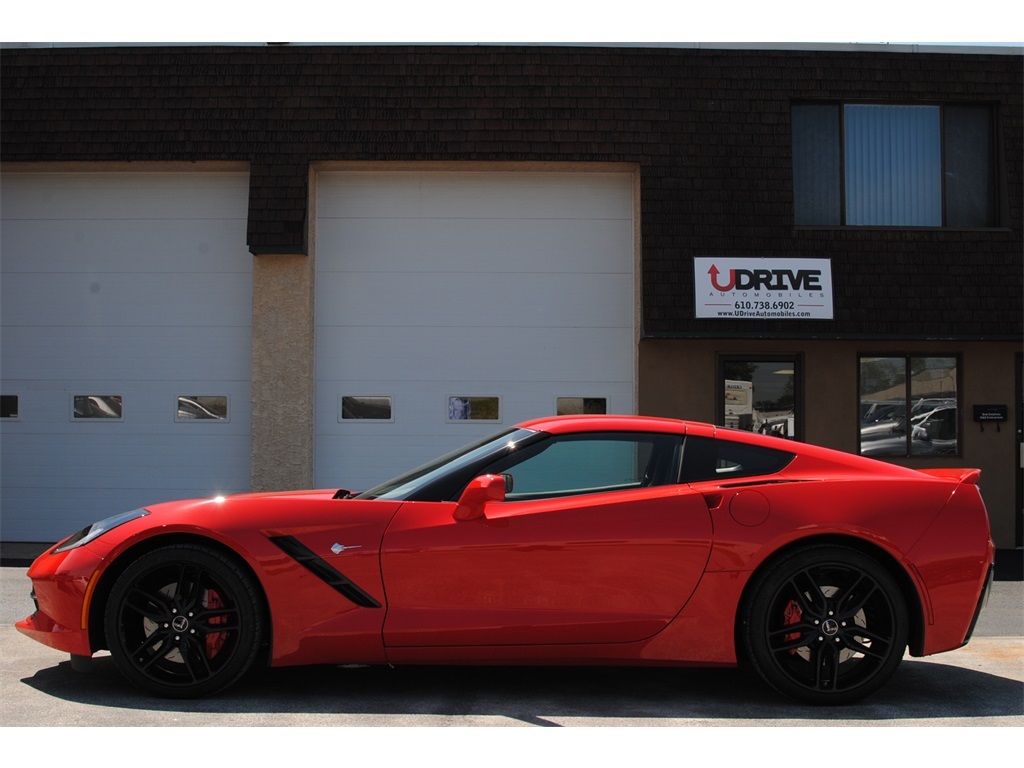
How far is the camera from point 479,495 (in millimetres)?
4570

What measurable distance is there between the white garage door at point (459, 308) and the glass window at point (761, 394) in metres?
1.13

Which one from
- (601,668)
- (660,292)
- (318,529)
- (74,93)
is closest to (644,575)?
(601,668)

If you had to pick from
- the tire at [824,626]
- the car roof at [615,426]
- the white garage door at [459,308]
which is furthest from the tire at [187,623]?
the white garage door at [459,308]

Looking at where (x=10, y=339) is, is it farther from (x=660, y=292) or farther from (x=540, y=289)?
(x=660, y=292)

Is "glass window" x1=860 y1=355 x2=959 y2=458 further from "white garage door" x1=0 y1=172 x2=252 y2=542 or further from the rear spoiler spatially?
"white garage door" x1=0 y1=172 x2=252 y2=542

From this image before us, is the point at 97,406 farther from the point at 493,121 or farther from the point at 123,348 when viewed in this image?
the point at 493,121

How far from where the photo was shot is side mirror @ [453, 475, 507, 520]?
4.52 metres

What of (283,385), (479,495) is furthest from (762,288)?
(479,495)

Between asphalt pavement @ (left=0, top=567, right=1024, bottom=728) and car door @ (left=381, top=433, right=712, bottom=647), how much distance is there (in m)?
0.33

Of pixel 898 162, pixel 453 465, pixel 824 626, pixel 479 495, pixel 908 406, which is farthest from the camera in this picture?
pixel 898 162

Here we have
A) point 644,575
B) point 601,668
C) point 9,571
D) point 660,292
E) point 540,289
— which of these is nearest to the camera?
point 644,575

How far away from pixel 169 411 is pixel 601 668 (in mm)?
7919

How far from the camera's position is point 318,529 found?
4.68 metres

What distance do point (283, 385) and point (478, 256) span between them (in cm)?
268
